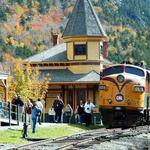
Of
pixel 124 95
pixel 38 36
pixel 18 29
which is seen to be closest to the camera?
pixel 124 95

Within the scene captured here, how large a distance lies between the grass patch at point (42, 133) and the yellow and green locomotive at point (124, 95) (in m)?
2.58

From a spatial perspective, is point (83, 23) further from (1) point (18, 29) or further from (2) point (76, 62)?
(1) point (18, 29)

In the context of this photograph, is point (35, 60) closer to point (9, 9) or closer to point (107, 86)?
point (107, 86)

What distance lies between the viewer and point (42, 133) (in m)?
27.6

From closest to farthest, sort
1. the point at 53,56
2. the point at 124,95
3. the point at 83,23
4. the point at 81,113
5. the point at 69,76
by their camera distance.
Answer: the point at 124,95, the point at 81,113, the point at 69,76, the point at 83,23, the point at 53,56

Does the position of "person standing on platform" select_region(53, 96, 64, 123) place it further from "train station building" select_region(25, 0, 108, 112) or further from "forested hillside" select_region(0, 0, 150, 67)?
"forested hillside" select_region(0, 0, 150, 67)

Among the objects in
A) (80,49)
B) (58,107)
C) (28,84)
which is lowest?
(58,107)

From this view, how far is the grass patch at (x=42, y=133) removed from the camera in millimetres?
24078

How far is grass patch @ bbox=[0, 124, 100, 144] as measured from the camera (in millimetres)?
24078

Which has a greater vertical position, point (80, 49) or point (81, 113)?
point (80, 49)

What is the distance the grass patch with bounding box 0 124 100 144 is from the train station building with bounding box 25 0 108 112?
14.8 meters

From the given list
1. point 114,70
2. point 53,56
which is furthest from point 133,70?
point 53,56

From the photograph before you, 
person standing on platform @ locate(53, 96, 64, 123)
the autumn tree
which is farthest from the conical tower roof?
person standing on platform @ locate(53, 96, 64, 123)

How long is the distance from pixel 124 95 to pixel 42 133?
14.1 feet
